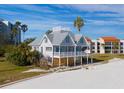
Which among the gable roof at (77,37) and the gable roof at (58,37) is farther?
the gable roof at (77,37)

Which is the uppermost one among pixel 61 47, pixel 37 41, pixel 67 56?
pixel 37 41

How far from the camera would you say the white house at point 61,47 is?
99.3ft

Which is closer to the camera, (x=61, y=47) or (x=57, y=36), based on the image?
(x=61, y=47)

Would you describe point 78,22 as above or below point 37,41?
above

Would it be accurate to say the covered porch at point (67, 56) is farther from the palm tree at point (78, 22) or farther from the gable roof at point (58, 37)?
the palm tree at point (78, 22)

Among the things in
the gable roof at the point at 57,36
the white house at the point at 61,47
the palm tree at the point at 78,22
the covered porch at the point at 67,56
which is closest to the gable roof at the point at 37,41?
the white house at the point at 61,47

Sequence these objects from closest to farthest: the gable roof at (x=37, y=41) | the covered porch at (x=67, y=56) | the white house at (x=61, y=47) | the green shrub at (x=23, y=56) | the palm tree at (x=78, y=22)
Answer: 1. the green shrub at (x=23, y=56)
2. the covered porch at (x=67, y=56)
3. the white house at (x=61, y=47)
4. the gable roof at (x=37, y=41)
5. the palm tree at (x=78, y=22)

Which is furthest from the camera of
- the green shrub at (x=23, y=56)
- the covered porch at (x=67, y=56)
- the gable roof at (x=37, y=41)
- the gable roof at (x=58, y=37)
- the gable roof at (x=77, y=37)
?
the gable roof at (x=77, y=37)

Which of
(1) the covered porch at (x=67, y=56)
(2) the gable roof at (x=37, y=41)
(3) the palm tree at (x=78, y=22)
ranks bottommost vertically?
(1) the covered porch at (x=67, y=56)

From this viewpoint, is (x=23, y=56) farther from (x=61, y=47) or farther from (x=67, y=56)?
(x=67, y=56)

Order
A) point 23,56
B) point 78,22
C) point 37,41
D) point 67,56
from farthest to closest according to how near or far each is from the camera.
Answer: point 78,22 → point 37,41 → point 67,56 → point 23,56

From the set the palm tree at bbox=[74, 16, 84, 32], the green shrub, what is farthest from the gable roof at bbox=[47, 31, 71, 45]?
the palm tree at bbox=[74, 16, 84, 32]

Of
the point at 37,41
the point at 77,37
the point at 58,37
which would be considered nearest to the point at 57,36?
the point at 58,37

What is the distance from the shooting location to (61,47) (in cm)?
3069
